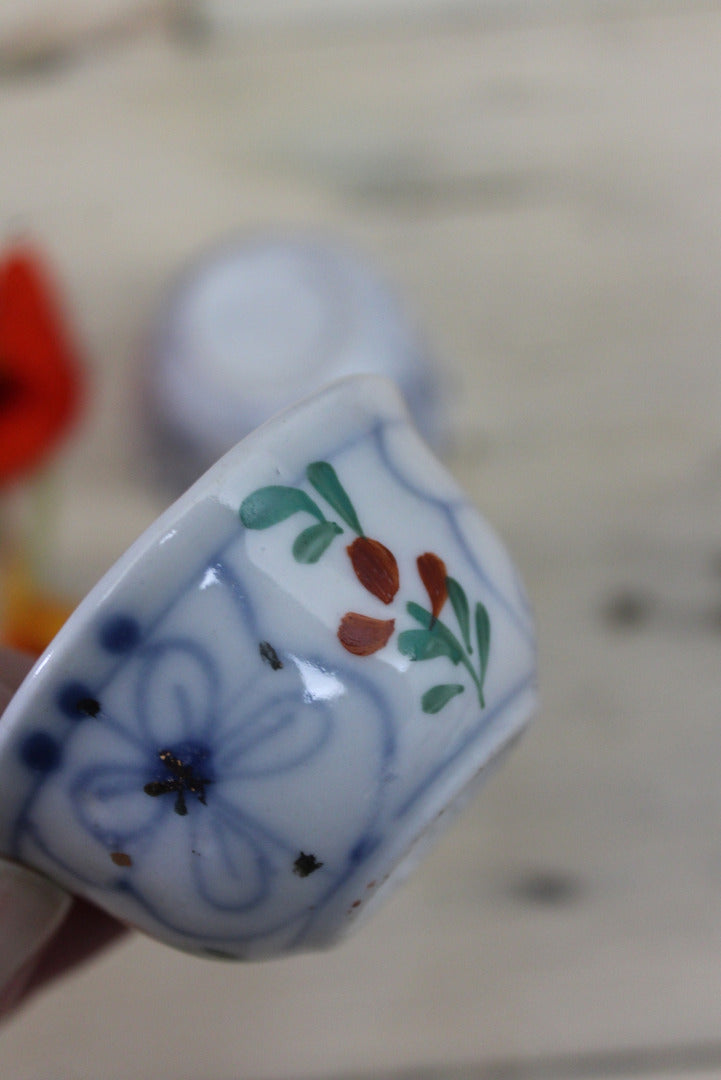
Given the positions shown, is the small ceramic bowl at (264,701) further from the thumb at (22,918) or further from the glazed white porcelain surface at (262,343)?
the glazed white porcelain surface at (262,343)

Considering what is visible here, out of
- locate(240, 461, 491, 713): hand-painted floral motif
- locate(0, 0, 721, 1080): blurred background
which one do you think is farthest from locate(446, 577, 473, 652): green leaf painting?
locate(0, 0, 721, 1080): blurred background

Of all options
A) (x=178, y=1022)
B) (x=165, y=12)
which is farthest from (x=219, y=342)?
(x=178, y=1022)

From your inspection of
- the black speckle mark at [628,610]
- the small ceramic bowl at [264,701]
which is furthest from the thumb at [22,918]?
the black speckle mark at [628,610]

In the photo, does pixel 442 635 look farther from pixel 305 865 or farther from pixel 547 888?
pixel 547 888

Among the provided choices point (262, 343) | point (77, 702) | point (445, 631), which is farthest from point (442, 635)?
point (262, 343)

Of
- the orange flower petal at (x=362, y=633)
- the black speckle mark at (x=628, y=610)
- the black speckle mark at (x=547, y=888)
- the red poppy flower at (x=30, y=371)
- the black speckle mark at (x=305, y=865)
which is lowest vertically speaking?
the black speckle mark at (x=547, y=888)

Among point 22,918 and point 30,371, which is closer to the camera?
point 22,918
